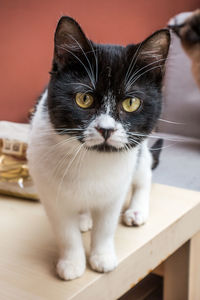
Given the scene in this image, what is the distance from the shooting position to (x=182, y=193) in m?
1.02

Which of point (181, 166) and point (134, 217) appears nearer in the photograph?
point (134, 217)

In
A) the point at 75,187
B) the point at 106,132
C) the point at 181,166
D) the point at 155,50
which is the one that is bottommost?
the point at 181,166

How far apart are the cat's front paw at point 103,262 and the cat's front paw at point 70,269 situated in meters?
0.02

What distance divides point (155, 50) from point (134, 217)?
40cm

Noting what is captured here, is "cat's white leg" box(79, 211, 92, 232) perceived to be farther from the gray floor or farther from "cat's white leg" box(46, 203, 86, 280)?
the gray floor

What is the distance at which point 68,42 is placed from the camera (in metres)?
0.59

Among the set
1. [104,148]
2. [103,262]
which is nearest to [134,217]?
[103,262]

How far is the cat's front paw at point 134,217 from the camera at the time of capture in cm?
85

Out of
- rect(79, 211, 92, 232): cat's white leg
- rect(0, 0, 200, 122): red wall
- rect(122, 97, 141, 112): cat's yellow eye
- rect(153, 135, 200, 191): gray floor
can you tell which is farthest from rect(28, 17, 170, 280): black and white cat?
rect(0, 0, 200, 122): red wall

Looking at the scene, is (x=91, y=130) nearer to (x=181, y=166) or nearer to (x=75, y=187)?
(x=75, y=187)

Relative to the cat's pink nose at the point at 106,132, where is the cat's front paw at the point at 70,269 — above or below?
below

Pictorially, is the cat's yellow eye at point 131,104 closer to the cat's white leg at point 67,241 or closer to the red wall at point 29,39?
the cat's white leg at point 67,241

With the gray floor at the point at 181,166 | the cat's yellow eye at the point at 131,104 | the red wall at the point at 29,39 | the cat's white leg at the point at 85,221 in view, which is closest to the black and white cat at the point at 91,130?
the cat's yellow eye at the point at 131,104

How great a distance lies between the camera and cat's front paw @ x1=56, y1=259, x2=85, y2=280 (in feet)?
2.14
